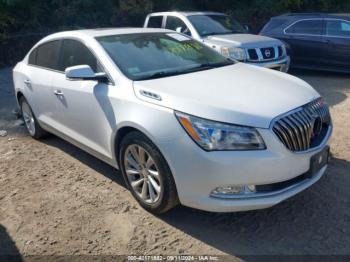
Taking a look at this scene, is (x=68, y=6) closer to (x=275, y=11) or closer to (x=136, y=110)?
(x=275, y=11)

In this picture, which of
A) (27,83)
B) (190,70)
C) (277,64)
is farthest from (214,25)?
(190,70)

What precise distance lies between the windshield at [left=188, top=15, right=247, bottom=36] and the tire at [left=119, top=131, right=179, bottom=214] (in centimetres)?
529

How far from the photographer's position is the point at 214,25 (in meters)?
8.83

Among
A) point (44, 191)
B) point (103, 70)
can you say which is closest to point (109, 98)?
point (103, 70)

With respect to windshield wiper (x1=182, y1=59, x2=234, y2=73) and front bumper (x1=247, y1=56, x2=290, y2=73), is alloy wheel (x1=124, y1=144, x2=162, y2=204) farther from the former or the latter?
front bumper (x1=247, y1=56, x2=290, y2=73)

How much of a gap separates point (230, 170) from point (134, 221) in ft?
3.66

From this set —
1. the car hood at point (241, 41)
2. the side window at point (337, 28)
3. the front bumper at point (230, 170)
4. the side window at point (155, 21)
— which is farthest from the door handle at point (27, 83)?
the side window at point (337, 28)

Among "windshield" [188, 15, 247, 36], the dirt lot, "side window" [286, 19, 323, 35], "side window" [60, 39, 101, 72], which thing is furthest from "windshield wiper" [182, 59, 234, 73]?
"side window" [286, 19, 323, 35]

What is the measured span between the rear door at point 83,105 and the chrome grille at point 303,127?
5.03 ft

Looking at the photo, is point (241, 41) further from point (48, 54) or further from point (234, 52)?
point (48, 54)

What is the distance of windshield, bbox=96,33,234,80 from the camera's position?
3857 mm

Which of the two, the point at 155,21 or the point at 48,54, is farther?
the point at 155,21

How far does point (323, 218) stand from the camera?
135 inches

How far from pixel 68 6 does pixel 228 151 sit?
11.8m
